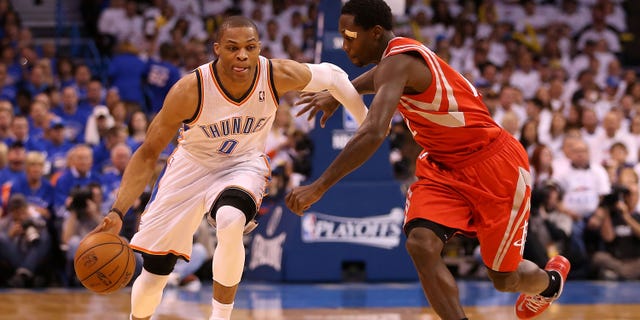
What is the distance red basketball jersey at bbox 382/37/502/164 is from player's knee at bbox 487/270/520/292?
0.76m

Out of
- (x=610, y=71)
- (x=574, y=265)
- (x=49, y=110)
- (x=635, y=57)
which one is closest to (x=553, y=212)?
A: (x=574, y=265)

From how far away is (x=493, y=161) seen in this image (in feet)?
17.3

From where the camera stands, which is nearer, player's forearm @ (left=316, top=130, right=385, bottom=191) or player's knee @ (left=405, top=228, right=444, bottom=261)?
player's forearm @ (left=316, top=130, right=385, bottom=191)

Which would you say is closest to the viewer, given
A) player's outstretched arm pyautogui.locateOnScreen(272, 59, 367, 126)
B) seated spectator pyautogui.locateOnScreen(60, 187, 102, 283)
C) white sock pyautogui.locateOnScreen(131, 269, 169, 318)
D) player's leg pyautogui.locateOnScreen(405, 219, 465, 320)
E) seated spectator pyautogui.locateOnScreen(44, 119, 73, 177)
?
player's leg pyautogui.locateOnScreen(405, 219, 465, 320)

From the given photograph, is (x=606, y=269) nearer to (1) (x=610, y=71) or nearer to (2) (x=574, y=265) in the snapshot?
(2) (x=574, y=265)

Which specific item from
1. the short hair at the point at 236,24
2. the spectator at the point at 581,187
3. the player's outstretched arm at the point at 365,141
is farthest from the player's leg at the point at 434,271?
the spectator at the point at 581,187

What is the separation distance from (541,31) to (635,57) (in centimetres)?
256

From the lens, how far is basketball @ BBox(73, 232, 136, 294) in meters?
5.36

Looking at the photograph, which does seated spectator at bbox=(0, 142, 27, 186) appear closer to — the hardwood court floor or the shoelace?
the hardwood court floor

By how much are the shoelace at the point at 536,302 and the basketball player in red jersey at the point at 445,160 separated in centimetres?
71

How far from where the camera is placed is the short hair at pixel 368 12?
5.20 metres

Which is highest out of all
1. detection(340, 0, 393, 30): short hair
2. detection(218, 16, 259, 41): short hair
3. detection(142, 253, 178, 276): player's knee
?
detection(340, 0, 393, 30): short hair

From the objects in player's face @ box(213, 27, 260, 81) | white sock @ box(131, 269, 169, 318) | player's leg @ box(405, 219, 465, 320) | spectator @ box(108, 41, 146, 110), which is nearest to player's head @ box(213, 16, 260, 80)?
player's face @ box(213, 27, 260, 81)

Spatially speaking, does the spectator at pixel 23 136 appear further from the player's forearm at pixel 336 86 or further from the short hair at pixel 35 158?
the player's forearm at pixel 336 86
